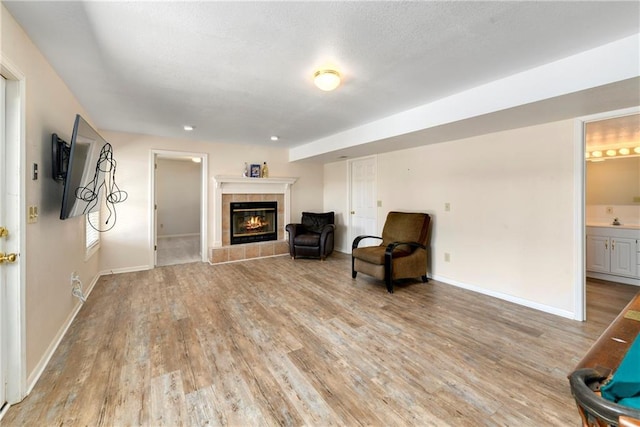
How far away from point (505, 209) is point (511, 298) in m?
1.06

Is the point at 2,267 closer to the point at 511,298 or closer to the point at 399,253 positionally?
the point at 399,253

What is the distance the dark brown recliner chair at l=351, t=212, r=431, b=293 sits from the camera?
344 cm

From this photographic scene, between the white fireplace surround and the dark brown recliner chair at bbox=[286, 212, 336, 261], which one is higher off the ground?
the white fireplace surround

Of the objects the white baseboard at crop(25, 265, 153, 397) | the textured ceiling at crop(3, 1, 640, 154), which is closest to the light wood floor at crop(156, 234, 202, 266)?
the white baseboard at crop(25, 265, 153, 397)

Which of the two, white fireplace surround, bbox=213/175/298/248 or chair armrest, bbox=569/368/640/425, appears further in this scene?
white fireplace surround, bbox=213/175/298/248

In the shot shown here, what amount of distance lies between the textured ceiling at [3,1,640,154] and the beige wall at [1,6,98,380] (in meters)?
0.16

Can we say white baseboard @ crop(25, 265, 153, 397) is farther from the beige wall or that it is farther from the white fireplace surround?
the white fireplace surround

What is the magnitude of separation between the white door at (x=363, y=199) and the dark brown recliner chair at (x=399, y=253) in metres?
0.96

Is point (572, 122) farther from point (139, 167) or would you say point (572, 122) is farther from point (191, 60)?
point (139, 167)

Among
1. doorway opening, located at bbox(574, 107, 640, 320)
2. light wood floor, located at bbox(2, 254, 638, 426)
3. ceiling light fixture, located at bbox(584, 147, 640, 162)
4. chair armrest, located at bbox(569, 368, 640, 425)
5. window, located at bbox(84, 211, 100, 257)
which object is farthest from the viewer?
ceiling light fixture, located at bbox(584, 147, 640, 162)

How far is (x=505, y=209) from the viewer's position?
3199 mm

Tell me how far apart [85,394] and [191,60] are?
242 cm

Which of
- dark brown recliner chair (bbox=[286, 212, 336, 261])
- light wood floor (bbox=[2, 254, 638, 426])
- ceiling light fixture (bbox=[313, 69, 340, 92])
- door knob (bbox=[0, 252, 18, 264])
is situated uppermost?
ceiling light fixture (bbox=[313, 69, 340, 92])

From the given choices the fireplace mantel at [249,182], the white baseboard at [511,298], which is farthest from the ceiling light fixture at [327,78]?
the fireplace mantel at [249,182]
